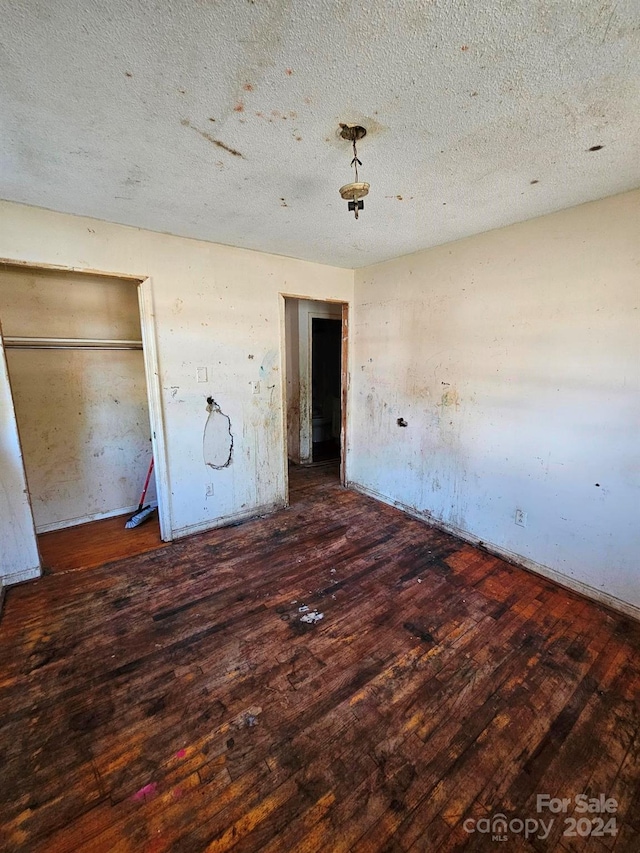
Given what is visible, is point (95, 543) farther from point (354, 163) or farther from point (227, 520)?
point (354, 163)

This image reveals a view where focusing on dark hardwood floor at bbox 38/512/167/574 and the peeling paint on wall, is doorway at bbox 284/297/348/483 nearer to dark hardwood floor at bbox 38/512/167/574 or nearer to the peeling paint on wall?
the peeling paint on wall

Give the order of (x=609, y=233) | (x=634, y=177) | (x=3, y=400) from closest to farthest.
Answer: (x=634, y=177), (x=609, y=233), (x=3, y=400)

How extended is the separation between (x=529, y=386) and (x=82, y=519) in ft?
12.8

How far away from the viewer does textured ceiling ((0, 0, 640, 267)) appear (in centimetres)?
92

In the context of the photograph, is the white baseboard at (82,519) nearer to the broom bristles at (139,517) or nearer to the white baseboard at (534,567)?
the broom bristles at (139,517)

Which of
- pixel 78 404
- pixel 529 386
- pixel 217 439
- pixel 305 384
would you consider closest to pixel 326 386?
pixel 305 384

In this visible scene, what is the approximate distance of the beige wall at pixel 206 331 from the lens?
2301 millimetres

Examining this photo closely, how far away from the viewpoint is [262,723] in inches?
57.7

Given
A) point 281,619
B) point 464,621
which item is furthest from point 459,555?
point 281,619

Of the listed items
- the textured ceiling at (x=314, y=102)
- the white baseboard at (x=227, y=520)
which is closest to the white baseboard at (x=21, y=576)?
the white baseboard at (x=227, y=520)

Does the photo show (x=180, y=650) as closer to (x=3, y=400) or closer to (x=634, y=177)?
(x=3, y=400)

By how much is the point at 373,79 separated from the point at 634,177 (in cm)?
155

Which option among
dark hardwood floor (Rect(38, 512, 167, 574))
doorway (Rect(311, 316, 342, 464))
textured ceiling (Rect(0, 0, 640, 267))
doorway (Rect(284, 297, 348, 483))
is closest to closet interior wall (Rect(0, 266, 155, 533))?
dark hardwood floor (Rect(38, 512, 167, 574))

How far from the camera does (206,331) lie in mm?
2873
